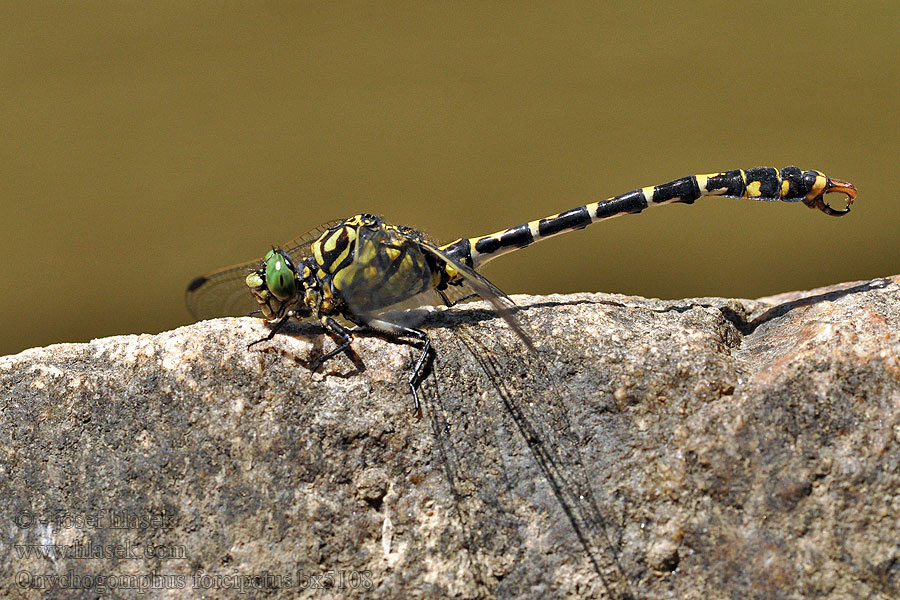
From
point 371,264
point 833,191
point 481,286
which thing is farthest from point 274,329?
point 833,191

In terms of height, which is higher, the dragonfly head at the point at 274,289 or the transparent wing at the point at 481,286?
the dragonfly head at the point at 274,289

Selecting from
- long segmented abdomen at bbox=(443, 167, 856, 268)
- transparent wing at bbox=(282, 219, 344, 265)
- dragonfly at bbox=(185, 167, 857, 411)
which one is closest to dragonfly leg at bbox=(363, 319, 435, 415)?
dragonfly at bbox=(185, 167, 857, 411)

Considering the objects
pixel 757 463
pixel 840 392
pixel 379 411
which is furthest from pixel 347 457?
pixel 840 392

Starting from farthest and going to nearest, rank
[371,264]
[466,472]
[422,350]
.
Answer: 1. [371,264]
2. [422,350]
3. [466,472]

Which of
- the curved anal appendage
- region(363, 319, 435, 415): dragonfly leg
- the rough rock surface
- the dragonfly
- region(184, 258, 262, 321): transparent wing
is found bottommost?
the rough rock surface

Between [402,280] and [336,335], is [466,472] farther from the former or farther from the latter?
[402,280]

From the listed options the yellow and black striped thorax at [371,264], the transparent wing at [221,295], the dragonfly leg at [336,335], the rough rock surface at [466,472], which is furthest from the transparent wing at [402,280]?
the transparent wing at [221,295]

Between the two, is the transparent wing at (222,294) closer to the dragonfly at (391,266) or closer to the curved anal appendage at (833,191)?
the dragonfly at (391,266)

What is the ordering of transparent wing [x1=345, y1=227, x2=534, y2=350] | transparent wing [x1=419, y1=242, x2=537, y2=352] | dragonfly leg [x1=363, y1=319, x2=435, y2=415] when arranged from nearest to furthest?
1. dragonfly leg [x1=363, y1=319, x2=435, y2=415]
2. transparent wing [x1=419, y1=242, x2=537, y2=352]
3. transparent wing [x1=345, y1=227, x2=534, y2=350]

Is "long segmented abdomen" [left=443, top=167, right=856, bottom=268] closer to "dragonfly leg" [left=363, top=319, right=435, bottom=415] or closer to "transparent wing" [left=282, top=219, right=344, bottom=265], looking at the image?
"transparent wing" [left=282, top=219, right=344, bottom=265]
